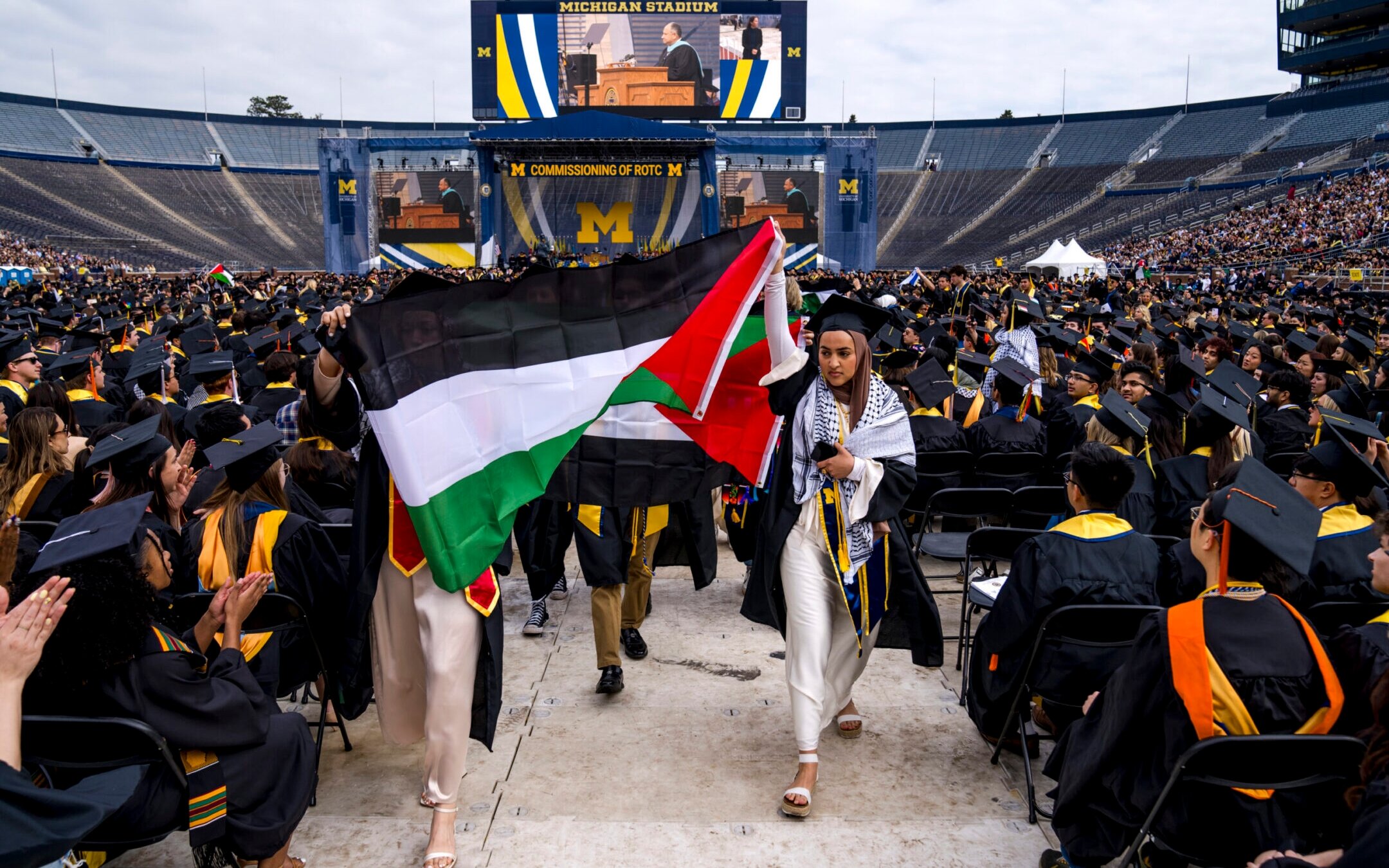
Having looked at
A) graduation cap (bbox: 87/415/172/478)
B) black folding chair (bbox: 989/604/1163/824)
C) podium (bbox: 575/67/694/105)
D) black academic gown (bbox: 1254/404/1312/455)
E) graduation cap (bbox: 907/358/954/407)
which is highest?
podium (bbox: 575/67/694/105)

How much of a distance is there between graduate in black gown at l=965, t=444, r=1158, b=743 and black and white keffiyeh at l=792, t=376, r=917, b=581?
55 cm

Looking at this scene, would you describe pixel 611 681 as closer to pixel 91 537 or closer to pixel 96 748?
pixel 96 748

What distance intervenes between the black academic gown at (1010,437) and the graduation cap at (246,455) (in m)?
4.16

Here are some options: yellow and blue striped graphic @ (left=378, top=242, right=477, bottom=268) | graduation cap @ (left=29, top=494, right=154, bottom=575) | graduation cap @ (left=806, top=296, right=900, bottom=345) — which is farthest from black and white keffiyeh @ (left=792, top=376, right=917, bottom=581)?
yellow and blue striped graphic @ (left=378, top=242, right=477, bottom=268)

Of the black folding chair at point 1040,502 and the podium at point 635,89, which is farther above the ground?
the podium at point 635,89

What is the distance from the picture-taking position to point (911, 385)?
626 cm

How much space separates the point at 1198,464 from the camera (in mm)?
4965

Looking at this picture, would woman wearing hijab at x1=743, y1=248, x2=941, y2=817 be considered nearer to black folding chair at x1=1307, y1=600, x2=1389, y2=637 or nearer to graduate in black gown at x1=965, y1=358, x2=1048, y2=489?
black folding chair at x1=1307, y1=600, x2=1389, y2=637

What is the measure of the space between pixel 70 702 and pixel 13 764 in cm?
29

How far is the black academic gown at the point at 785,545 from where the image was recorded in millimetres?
3748

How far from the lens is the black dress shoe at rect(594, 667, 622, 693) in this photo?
4.49 m

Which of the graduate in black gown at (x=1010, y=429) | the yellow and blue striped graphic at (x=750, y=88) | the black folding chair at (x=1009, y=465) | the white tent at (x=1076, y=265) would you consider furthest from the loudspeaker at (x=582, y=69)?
the black folding chair at (x=1009, y=465)

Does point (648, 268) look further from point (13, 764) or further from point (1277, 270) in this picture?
point (1277, 270)

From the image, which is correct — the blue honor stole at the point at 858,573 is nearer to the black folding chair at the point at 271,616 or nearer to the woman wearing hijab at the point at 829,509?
the woman wearing hijab at the point at 829,509
